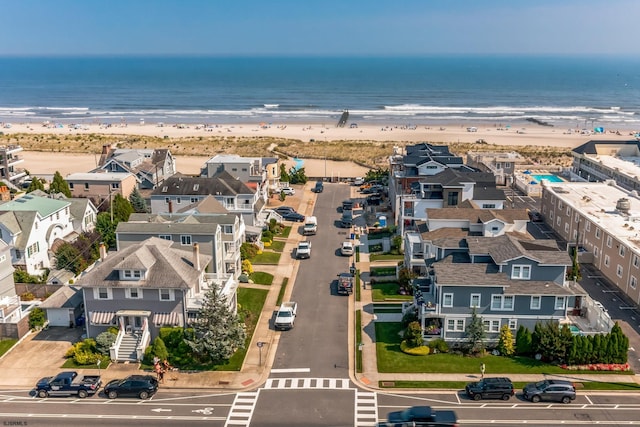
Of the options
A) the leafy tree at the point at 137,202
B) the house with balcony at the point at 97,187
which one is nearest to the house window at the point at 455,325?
the leafy tree at the point at 137,202

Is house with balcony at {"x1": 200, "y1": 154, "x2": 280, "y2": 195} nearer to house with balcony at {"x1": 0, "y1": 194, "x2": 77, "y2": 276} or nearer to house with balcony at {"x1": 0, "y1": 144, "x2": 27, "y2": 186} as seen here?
house with balcony at {"x1": 0, "y1": 194, "x2": 77, "y2": 276}

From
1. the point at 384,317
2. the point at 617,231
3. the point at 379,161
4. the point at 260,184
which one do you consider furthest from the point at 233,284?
the point at 379,161

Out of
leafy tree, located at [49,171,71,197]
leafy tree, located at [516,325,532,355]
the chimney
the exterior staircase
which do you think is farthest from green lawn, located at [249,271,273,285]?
leafy tree, located at [49,171,71,197]

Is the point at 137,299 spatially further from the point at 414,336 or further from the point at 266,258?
the point at 266,258

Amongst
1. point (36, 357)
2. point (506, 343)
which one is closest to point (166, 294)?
point (36, 357)

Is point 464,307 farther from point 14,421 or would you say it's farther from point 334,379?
point 14,421

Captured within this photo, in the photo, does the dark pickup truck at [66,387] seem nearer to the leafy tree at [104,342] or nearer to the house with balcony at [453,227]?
the leafy tree at [104,342]

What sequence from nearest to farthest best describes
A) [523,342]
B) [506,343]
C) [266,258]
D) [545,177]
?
[523,342], [506,343], [266,258], [545,177]

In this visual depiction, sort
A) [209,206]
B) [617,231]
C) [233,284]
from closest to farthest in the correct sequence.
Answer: [233,284] < [617,231] < [209,206]
